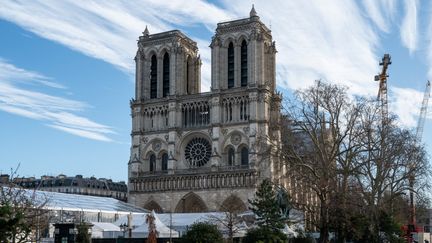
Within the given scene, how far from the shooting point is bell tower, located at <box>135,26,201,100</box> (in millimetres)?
80188

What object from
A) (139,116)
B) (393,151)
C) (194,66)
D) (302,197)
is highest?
(194,66)

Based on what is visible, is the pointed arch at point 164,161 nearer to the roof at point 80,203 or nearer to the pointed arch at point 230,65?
the roof at point 80,203

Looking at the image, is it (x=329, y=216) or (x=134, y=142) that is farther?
(x=134, y=142)

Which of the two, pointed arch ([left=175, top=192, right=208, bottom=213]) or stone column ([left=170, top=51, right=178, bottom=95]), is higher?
stone column ([left=170, top=51, right=178, bottom=95])

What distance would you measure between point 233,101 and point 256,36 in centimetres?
819

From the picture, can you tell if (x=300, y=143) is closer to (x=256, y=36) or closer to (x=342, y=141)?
(x=342, y=141)

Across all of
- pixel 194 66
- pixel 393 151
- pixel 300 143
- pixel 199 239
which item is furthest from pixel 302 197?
pixel 194 66

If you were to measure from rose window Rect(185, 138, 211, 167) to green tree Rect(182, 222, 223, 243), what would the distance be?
4300 centimetres

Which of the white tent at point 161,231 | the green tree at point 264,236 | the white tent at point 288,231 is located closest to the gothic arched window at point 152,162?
the white tent at point 161,231

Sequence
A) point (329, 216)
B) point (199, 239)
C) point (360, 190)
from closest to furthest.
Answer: point (199, 239) < point (329, 216) < point (360, 190)

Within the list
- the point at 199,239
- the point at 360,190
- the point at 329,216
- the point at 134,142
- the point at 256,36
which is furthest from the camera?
the point at 134,142

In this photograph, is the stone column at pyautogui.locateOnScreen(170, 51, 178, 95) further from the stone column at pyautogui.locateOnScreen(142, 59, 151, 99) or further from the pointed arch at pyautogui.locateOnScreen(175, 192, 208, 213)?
the pointed arch at pyautogui.locateOnScreen(175, 192, 208, 213)

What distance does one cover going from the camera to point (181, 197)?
75.4 metres

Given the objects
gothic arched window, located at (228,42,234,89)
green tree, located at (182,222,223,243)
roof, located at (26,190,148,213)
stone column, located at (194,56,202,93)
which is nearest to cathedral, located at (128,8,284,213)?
gothic arched window, located at (228,42,234,89)
